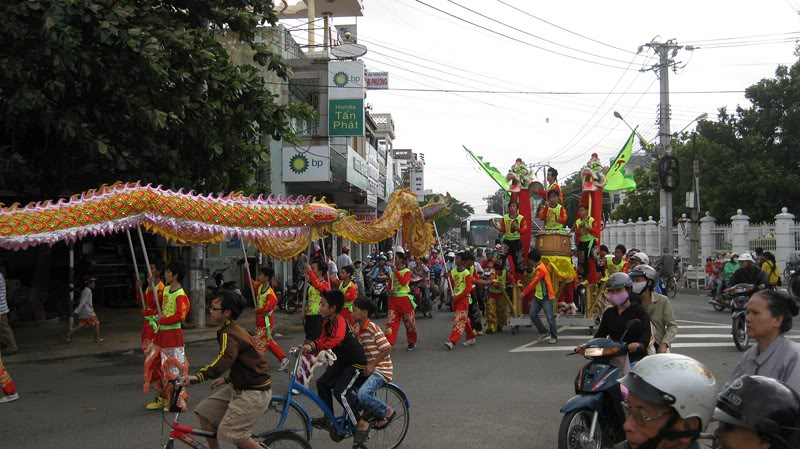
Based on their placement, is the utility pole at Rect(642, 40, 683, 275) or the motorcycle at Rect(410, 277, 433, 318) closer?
the motorcycle at Rect(410, 277, 433, 318)

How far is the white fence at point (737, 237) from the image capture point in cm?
2708

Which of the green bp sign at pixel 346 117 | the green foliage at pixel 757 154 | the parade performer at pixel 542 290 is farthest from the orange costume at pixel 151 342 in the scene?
the green foliage at pixel 757 154

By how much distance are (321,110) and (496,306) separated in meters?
15.3

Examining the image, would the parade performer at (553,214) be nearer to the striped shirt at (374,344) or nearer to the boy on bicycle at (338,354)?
the striped shirt at (374,344)

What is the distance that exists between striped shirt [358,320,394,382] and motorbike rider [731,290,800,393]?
3.05m

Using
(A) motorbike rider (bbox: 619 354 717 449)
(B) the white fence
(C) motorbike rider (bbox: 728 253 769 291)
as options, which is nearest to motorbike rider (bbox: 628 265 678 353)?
(A) motorbike rider (bbox: 619 354 717 449)

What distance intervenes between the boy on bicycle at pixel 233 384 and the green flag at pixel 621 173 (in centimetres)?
1144

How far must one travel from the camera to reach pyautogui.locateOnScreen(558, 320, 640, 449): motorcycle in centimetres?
556

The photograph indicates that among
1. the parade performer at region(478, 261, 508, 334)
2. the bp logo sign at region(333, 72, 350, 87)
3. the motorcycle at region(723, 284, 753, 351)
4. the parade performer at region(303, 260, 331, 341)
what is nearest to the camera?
the parade performer at region(303, 260, 331, 341)

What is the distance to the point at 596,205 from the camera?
1501cm

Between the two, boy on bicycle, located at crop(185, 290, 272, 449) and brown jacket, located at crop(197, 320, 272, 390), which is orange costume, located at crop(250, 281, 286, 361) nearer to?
boy on bicycle, located at crop(185, 290, 272, 449)

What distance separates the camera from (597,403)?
18.2ft

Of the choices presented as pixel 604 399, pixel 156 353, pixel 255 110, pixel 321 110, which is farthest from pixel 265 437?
pixel 321 110

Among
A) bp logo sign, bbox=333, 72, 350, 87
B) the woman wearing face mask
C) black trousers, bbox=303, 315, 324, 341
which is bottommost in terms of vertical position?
black trousers, bbox=303, 315, 324, 341
